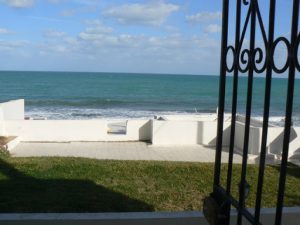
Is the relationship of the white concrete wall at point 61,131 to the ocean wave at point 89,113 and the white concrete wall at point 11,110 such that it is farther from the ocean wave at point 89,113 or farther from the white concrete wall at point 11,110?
the ocean wave at point 89,113

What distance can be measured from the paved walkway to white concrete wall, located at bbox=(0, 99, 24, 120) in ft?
5.71

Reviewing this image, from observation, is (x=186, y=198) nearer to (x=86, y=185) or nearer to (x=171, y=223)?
(x=86, y=185)

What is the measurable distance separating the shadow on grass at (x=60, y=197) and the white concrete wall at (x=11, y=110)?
9920 millimetres

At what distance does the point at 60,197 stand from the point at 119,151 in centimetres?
893

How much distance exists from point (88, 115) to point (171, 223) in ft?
115

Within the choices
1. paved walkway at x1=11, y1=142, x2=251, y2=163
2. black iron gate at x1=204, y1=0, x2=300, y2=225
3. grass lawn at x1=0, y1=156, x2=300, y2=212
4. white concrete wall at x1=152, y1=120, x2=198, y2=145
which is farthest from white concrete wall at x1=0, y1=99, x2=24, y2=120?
black iron gate at x1=204, y1=0, x2=300, y2=225

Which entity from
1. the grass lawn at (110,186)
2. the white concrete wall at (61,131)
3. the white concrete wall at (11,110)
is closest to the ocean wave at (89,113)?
the white concrete wall at (11,110)

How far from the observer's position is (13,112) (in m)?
17.6

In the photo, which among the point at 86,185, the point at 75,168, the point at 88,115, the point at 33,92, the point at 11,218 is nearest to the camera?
the point at 11,218

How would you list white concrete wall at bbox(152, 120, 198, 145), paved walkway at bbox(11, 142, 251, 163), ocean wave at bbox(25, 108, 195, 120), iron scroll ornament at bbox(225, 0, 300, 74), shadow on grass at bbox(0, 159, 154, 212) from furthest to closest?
1. ocean wave at bbox(25, 108, 195, 120)
2. white concrete wall at bbox(152, 120, 198, 145)
3. paved walkway at bbox(11, 142, 251, 163)
4. shadow on grass at bbox(0, 159, 154, 212)
5. iron scroll ornament at bbox(225, 0, 300, 74)

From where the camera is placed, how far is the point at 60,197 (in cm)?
515

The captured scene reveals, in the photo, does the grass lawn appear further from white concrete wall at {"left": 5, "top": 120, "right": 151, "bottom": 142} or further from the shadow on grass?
white concrete wall at {"left": 5, "top": 120, "right": 151, "bottom": 142}

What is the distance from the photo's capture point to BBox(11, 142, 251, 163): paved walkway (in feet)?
42.8

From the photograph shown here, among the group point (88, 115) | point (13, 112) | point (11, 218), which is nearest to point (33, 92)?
point (88, 115)
